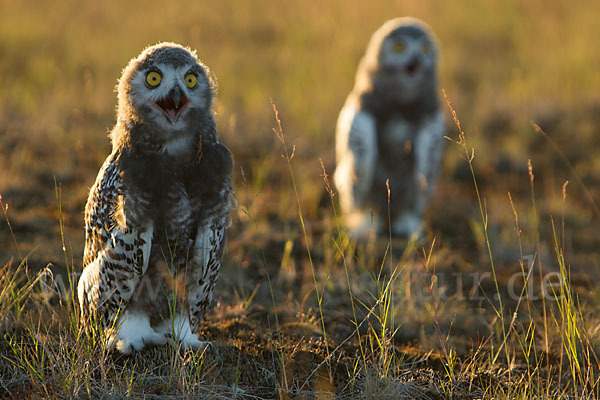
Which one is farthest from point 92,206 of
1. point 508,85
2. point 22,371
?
point 508,85

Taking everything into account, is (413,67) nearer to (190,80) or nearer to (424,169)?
(424,169)

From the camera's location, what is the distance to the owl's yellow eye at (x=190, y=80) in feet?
10.5

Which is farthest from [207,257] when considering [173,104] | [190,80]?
[190,80]

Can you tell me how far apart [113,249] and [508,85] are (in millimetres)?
7940

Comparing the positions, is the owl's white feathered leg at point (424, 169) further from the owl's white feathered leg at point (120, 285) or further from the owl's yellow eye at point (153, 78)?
the owl's yellow eye at point (153, 78)

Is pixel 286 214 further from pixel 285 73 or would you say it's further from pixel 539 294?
pixel 285 73

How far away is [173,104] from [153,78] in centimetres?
15

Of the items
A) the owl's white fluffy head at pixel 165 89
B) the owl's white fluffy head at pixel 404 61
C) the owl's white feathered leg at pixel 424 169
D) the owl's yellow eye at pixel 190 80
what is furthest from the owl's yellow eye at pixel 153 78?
the owl's white fluffy head at pixel 404 61

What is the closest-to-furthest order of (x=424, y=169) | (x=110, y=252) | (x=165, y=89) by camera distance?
(x=165, y=89) → (x=110, y=252) → (x=424, y=169)

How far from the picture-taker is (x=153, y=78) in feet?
10.3

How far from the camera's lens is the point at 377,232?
6.32 meters

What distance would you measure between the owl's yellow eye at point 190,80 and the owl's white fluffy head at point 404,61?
3.16 m

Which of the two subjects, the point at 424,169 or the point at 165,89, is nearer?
the point at 165,89

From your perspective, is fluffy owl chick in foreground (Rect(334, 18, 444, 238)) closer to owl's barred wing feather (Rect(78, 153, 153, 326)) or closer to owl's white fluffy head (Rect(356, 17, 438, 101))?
owl's white fluffy head (Rect(356, 17, 438, 101))
